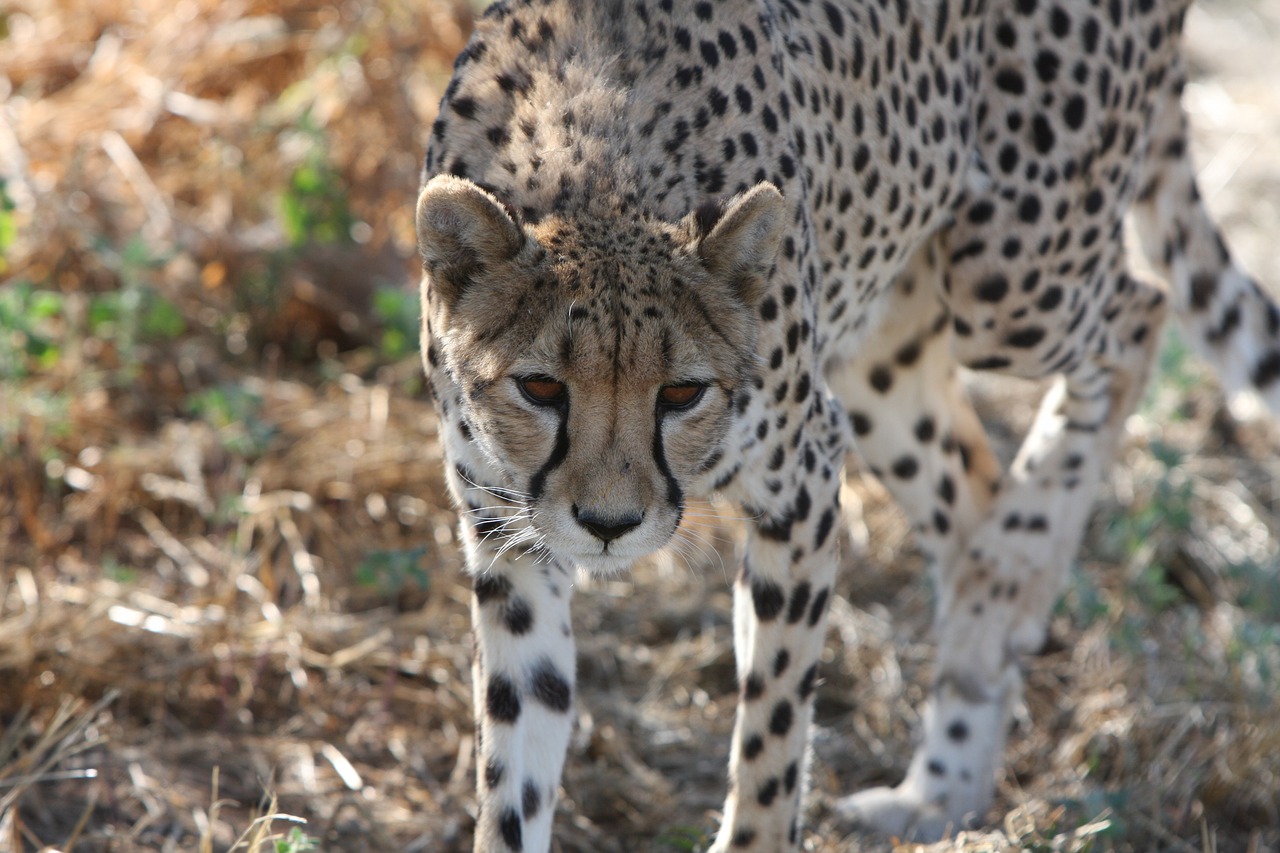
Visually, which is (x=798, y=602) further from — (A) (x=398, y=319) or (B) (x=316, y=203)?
(B) (x=316, y=203)

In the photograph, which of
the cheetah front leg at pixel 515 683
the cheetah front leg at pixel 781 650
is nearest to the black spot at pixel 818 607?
the cheetah front leg at pixel 781 650

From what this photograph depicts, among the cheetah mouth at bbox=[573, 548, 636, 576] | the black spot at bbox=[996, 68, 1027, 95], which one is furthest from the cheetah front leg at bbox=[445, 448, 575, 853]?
the black spot at bbox=[996, 68, 1027, 95]

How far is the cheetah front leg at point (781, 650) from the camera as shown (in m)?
3.00

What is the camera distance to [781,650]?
303 cm

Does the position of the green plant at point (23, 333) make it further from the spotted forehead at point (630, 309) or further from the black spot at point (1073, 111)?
the black spot at point (1073, 111)

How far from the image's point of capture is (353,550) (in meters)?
4.30

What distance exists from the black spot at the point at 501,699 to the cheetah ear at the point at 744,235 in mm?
866

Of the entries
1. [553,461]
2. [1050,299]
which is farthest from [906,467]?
[553,461]

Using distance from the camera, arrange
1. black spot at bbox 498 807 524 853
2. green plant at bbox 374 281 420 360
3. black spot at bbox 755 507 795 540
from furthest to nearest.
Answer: green plant at bbox 374 281 420 360 < black spot at bbox 755 507 795 540 < black spot at bbox 498 807 524 853

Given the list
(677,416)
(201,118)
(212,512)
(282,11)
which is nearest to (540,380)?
(677,416)

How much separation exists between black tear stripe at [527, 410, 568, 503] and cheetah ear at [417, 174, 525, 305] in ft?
0.94

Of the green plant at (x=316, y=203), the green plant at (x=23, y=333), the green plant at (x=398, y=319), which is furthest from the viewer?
the green plant at (x=316, y=203)

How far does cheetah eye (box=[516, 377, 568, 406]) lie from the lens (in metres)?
2.42

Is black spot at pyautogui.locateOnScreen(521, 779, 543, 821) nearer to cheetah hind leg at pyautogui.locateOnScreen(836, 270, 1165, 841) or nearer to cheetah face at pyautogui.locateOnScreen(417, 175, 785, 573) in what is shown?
cheetah face at pyautogui.locateOnScreen(417, 175, 785, 573)
